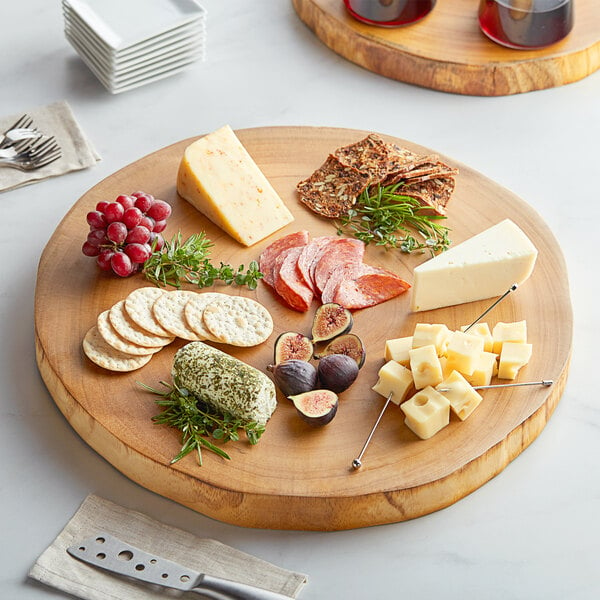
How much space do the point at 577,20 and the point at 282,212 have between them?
177 cm

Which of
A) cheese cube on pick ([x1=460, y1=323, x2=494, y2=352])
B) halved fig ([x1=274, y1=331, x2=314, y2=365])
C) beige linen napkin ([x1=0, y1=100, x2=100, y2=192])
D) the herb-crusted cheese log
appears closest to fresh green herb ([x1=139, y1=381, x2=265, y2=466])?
the herb-crusted cheese log

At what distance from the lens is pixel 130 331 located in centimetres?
260

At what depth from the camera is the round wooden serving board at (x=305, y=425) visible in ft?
7.58

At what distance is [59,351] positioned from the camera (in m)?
2.62

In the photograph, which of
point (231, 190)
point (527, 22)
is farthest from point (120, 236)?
point (527, 22)

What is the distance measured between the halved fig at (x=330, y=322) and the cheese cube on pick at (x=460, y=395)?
370mm

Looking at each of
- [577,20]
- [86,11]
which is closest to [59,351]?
[86,11]

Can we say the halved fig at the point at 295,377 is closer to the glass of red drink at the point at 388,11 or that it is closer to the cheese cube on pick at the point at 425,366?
the cheese cube on pick at the point at 425,366

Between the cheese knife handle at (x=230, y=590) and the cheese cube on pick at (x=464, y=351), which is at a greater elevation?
the cheese cube on pick at (x=464, y=351)

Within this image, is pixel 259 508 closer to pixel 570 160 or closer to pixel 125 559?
pixel 125 559

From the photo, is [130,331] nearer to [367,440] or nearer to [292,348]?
[292,348]

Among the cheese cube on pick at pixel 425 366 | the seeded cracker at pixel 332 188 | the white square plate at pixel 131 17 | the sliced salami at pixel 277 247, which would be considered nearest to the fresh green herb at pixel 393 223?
the seeded cracker at pixel 332 188

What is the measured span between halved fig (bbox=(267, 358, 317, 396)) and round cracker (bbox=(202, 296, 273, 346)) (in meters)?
0.20

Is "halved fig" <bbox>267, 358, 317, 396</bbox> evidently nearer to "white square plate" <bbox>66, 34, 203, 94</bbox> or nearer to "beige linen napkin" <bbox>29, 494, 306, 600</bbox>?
"beige linen napkin" <bbox>29, 494, 306, 600</bbox>
